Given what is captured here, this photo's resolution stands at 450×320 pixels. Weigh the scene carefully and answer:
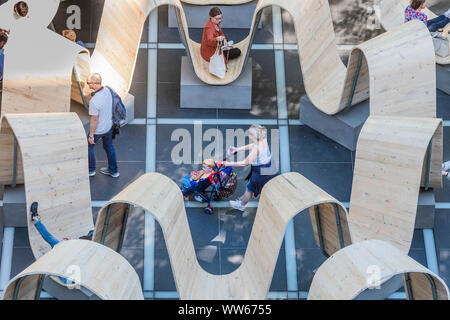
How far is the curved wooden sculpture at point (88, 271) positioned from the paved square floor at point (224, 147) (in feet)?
6.79

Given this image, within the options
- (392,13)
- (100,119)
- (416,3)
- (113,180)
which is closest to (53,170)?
(100,119)

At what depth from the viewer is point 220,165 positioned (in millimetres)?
10539

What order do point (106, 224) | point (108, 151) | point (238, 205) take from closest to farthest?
1. point (106, 224)
2. point (238, 205)
3. point (108, 151)

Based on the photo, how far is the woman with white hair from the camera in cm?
1017

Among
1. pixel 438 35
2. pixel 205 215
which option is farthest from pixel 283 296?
pixel 438 35

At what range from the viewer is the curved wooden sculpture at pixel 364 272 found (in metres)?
7.38

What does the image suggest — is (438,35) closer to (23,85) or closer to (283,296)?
(283,296)

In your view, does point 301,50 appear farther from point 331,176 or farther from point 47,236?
point 47,236

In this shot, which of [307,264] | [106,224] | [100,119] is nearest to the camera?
[106,224]

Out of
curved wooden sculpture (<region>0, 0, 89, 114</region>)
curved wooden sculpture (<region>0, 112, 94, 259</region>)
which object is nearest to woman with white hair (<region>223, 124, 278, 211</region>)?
curved wooden sculpture (<region>0, 112, 94, 259</region>)

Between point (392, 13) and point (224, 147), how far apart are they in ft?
15.2

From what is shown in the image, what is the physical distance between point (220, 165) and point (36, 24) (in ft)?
13.7

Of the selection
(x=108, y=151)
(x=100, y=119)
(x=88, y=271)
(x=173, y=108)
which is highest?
(x=173, y=108)

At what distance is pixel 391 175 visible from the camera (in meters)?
9.82
